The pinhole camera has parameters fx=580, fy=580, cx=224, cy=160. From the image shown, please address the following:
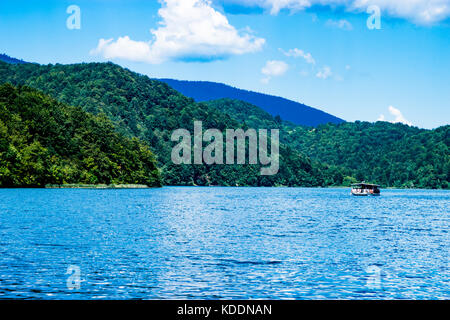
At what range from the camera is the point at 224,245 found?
57.3 m

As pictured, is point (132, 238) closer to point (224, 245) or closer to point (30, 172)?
point (224, 245)

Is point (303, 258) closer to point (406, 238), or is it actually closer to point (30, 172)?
point (406, 238)

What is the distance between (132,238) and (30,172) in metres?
137

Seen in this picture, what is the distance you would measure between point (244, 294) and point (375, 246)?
28.5 m

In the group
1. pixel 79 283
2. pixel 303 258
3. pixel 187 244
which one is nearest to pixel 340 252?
pixel 303 258

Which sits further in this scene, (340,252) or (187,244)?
(187,244)

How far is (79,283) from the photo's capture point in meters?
36.2

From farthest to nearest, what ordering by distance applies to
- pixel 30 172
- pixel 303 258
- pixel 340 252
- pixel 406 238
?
pixel 30 172, pixel 406 238, pixel 340 252, pixel 303 258
